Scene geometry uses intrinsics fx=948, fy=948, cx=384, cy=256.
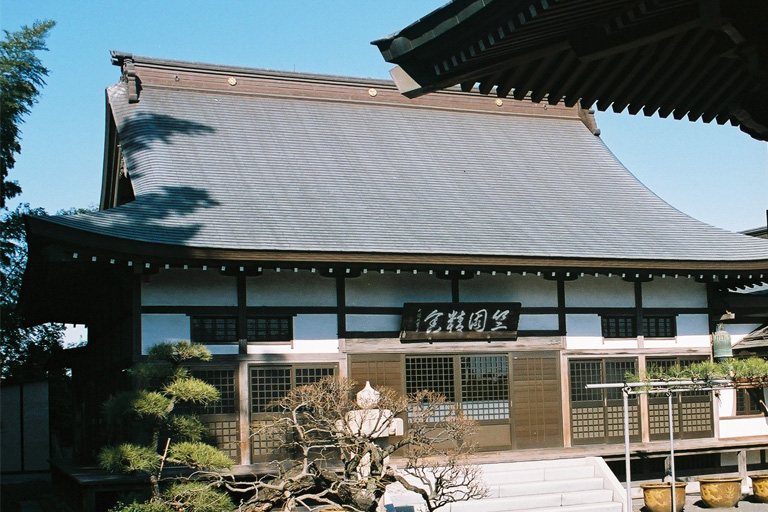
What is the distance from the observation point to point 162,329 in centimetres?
1421

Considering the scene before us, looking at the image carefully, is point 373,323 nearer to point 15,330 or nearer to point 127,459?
point 127,459

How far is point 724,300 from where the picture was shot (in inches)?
695

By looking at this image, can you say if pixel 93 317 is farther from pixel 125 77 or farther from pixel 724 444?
pixel 724 444

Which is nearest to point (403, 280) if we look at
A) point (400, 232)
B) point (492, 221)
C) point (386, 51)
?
point (400, 232)

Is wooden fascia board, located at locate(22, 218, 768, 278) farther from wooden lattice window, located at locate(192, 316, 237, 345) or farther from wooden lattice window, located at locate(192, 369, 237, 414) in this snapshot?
wooden lattice window, located at locate(192, 369, 237, 414)

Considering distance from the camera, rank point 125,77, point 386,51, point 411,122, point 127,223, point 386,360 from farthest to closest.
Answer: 1. point 411,122
2. point 125,77
3. point 386,360
4. point 127,223
5. point 386,51

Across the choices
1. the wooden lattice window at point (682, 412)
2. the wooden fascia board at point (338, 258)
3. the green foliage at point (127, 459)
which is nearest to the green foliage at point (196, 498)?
the green foliage at point (127, 459)

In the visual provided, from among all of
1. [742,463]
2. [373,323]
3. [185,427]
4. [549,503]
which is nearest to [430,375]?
[373,323]

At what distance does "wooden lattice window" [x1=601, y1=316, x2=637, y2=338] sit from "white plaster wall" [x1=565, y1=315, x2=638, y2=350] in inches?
5.8

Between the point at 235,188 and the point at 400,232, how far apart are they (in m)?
3.02

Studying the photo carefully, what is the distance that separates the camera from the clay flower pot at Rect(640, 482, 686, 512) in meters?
15.4

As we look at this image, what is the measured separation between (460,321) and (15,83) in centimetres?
1561

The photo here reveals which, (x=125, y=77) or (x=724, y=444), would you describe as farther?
(x=125, y=77)

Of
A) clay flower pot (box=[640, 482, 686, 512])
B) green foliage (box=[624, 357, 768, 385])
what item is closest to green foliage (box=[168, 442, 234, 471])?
green foliage (box=[624, 357, 768, 385])
